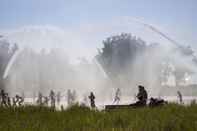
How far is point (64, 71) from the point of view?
2982 inches

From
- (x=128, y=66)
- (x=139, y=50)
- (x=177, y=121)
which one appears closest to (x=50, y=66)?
(x=128, y=66)

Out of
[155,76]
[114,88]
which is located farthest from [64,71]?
[155,76]

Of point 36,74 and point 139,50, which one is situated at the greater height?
point 139,50

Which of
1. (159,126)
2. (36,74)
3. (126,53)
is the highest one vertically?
(126,53)

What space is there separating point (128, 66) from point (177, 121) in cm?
7111

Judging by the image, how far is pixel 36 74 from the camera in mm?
69000

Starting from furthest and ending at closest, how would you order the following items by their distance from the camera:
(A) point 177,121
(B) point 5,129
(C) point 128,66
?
(C) point 128,66
(A) point 177,121
(B) point 5,129

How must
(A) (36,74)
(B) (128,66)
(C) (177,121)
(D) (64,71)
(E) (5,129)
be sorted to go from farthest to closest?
(B) (128,66) → (D) (64,71) → (A) (36,74) → (C) (177,121) → (E) (5,129)

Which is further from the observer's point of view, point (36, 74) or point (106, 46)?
point (106, 46)

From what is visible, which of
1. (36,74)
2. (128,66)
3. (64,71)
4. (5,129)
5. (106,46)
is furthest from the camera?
(106,46)

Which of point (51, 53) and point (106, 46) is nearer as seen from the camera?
point (51, 53)

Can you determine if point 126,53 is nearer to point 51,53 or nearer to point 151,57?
point 151,57

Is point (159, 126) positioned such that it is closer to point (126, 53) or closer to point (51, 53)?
point (51, 53)

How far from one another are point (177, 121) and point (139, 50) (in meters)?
76.4
